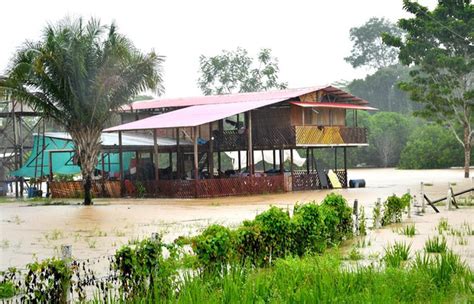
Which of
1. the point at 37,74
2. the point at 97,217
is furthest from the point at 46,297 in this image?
the point at 37,74

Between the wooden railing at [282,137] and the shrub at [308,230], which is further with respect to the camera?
the wooden railing at [282,137]

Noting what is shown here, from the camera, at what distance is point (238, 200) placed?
96.6 feet

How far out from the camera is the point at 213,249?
29.2 feet

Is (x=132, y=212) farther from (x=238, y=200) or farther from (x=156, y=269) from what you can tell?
(x=156, y=269)

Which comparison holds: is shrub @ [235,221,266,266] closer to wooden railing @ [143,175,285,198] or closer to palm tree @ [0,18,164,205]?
palm tree @ [0,18,164,205]

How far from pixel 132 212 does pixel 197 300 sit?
17650 millimetres

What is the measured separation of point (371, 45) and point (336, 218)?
82814mm

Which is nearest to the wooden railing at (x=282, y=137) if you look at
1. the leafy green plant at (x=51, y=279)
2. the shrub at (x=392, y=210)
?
the shrub at (x=392, y=210)

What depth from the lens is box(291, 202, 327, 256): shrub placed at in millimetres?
11453

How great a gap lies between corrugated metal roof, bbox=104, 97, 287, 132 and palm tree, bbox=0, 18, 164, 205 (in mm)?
3235

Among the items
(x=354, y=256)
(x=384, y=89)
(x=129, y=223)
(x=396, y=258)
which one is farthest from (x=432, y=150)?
(x=396, y=258)

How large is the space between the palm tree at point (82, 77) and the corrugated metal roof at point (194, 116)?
10.6ft

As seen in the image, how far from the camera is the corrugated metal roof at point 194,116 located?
32531 mm

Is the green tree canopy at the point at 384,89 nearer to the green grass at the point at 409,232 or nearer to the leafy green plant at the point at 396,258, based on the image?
the green grass at the point at 409,232
